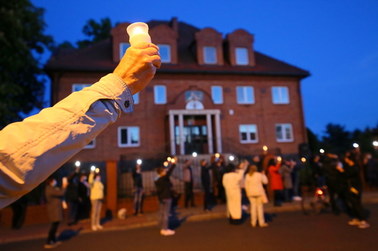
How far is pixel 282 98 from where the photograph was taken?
26.5 meters

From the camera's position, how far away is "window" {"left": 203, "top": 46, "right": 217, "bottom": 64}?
26.2 metres

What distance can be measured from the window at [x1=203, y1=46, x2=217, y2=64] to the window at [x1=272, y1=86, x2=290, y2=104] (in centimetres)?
589

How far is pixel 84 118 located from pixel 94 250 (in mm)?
7896

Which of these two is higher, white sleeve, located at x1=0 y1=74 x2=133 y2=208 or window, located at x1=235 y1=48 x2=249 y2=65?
window, located at x1=235 y1=48 x2=249 y2=65

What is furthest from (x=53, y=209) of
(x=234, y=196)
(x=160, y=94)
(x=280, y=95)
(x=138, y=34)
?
(x=280, y=95)

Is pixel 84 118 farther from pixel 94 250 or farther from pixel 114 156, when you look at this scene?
pixel 114 156

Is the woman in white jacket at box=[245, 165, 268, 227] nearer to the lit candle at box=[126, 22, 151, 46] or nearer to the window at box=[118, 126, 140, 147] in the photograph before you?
the lit candle at box=[126, 22, 151, 46]

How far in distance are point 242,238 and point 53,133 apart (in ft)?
26.9

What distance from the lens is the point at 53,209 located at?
29.1ft

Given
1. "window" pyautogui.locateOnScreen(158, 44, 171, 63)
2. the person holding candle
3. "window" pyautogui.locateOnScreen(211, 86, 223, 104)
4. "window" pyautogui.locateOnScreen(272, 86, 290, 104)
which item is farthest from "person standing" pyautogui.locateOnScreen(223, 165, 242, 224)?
"window" pyautogui.locateOnScreen(272, 86, 290, 104)

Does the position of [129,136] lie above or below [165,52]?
below

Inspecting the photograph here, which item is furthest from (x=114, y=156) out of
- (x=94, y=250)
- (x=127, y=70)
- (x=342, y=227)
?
(x=127, y=70)

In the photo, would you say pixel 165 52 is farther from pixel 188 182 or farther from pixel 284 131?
pixel 188 182

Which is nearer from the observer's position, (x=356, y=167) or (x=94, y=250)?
(x=94, y=250)
